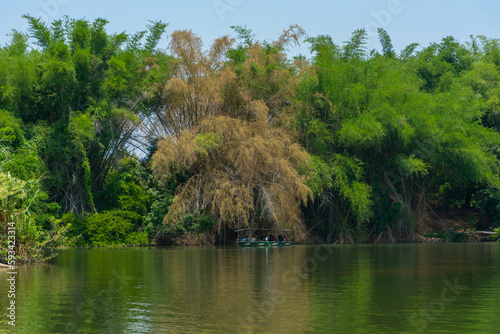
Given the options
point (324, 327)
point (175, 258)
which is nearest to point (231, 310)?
point (324, 327)

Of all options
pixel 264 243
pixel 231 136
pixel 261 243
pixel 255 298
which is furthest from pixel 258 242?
pixel 255 298

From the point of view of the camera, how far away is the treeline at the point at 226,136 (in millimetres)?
40312

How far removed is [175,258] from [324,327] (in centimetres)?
1764

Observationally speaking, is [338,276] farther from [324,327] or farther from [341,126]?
[341,126]

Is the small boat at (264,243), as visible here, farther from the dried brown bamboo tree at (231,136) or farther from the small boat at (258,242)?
the dried brown bamboo tree at (231,136)

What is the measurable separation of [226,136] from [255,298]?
26.8 metres

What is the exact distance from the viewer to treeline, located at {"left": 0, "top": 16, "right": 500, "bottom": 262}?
40.3 meters

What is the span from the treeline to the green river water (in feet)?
55.0

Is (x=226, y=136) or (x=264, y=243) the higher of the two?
(x=226, y=136)

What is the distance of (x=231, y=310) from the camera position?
12922 millimetres

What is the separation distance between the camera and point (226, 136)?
4091cm

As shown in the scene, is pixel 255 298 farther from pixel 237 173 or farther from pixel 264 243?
pixel 237 173

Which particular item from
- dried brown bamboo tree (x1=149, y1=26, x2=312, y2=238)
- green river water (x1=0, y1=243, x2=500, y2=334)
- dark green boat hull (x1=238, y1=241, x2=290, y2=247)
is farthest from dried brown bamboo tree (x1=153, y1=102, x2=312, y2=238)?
green river water (x1=0, y1=243, x2=500, y2=334)

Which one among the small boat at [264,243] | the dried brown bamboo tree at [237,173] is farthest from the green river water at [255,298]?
the dried brown bamboo tree at [237,173]
